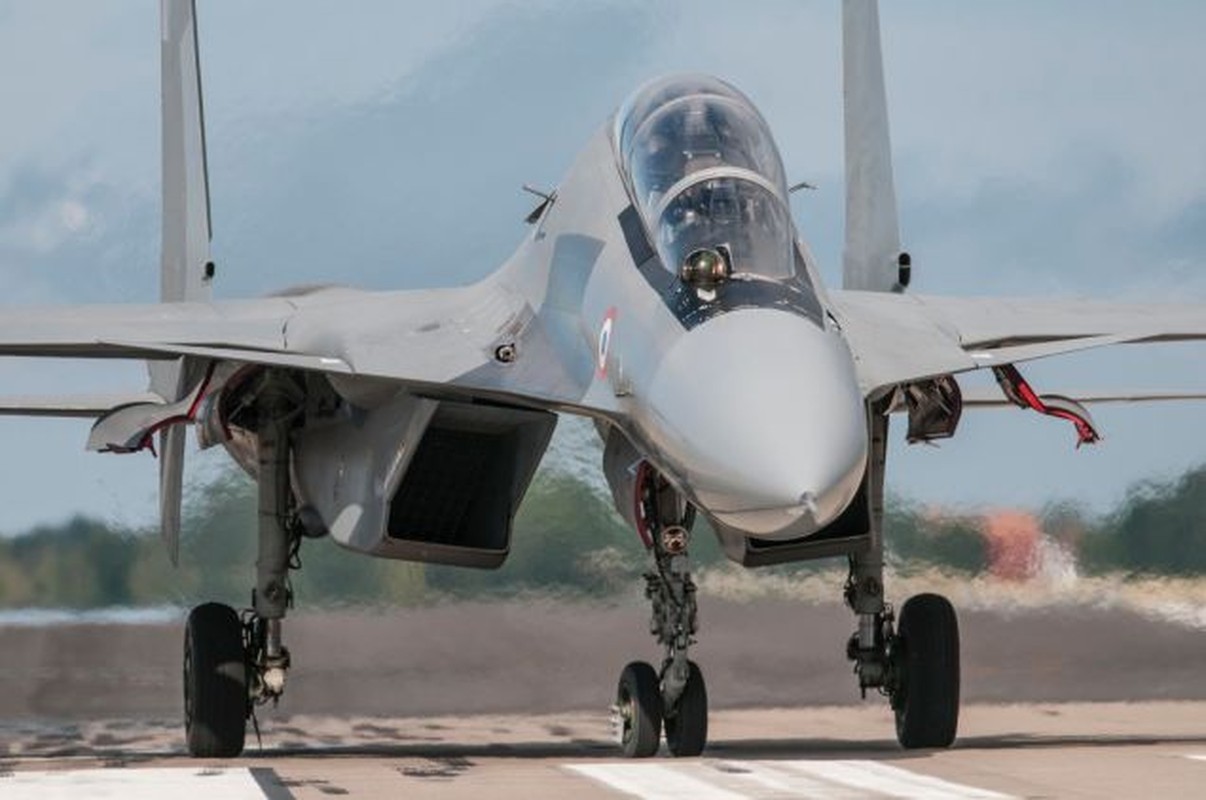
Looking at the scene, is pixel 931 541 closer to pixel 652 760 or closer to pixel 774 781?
pixel 652 760

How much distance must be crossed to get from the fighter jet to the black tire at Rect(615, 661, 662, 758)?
2 centimetres

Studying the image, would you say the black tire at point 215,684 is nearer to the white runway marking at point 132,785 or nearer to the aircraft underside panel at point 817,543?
the white runway marking at point 132,785

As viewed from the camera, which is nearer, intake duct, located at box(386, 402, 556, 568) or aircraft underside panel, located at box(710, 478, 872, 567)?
aircraft underside panel, located at box(710, 478, 872, 567)

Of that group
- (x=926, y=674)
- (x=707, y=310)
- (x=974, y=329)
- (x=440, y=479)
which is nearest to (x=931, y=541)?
(x=926, y=674)

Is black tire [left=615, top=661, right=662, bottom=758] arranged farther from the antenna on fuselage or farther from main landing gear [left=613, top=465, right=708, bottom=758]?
the antenna on fuselage

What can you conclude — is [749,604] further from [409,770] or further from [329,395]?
[409,770]

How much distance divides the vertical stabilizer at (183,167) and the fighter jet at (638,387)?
181 cm

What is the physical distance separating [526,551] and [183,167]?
10.2 feet

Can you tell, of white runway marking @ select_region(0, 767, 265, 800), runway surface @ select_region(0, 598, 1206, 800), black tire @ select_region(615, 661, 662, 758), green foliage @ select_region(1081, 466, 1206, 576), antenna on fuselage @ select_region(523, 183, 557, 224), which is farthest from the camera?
green foliage @ select_region(1081, 466, 1206, 576)

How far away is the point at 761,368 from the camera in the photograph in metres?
11.3

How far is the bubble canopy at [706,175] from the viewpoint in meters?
12.2

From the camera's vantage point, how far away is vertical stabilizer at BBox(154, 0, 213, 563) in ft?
60.1

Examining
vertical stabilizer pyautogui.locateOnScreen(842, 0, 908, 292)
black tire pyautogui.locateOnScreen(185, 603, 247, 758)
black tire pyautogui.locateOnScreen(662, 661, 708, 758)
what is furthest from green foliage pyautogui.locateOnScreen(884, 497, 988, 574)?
black tire pyautogui.locateOnScreen(662, 661, 708, 758)

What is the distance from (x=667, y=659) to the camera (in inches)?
531
